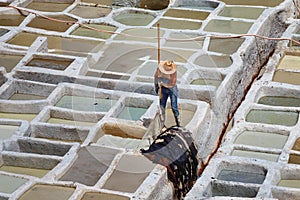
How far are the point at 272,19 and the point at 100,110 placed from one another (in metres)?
3.78

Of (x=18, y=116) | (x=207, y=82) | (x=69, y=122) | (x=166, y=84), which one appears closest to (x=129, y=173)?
(x=166, y=84)

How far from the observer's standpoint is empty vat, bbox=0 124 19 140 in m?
9.73

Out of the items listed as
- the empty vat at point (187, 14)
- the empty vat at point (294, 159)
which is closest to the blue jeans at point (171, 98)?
the empty vat at point (294, 159)

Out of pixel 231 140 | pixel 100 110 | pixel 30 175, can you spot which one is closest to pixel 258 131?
pixel 231 140

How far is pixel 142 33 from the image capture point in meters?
12.1

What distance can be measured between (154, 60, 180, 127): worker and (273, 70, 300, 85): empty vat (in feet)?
6.57

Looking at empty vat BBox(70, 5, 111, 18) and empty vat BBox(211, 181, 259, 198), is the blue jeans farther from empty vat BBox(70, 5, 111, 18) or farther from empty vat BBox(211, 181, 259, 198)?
empty vat BBox(70, 5, 111, 18)

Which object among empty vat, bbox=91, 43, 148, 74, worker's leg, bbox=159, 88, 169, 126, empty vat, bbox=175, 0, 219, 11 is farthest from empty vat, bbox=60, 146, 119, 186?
empty vat, bbox=175, 0, 219, 11

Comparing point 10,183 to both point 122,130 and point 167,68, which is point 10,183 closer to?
point 122,130

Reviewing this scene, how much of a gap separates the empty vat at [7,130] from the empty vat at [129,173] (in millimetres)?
1482

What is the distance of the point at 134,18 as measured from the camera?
12.7 m

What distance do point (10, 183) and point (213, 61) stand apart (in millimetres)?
3696

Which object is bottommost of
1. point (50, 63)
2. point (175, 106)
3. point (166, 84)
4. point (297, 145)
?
point (297, 145)

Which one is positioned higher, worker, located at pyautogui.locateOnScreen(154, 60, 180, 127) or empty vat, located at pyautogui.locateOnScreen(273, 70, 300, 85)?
worker, located at pyautogui.locateOnScreen(154, 60, 180, 127)
